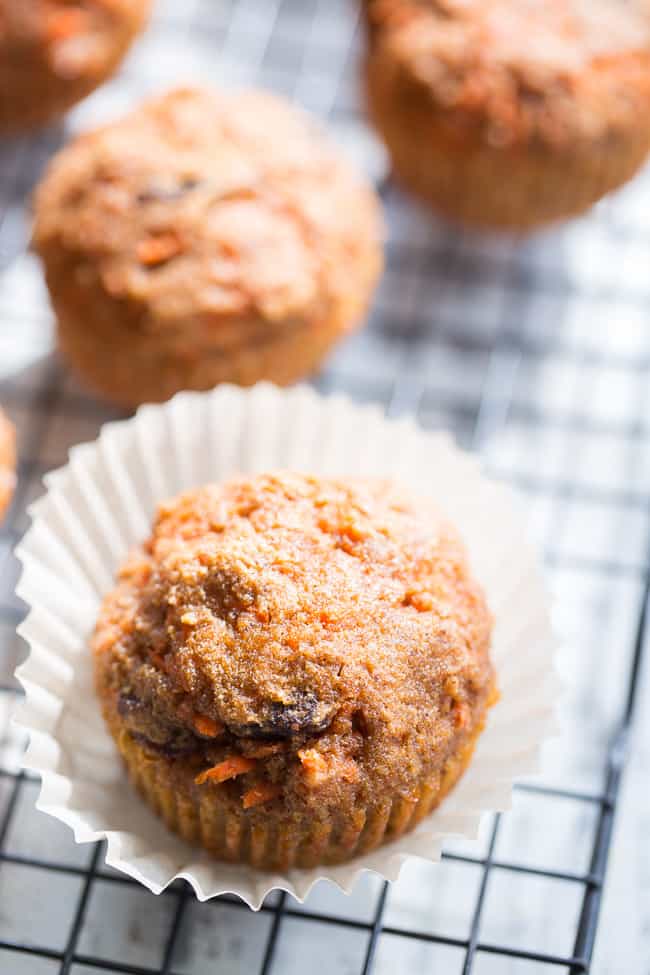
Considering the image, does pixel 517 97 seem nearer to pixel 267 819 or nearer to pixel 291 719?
pixel 291 719

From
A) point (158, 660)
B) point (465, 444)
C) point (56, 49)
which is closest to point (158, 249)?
point (56, 49)

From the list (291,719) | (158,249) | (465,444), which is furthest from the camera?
(465,444)

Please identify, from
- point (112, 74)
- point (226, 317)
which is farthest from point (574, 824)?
point (112, 74)

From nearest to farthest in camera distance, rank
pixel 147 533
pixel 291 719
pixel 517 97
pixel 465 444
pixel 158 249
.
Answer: pixel 291 719 → pixel 147 533 → pixel 158 249 → pixel 517 97 → pixel 465 444

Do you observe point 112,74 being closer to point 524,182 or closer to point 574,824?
point 524,182

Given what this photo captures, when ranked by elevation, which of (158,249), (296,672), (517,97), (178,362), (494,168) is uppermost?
(517,97)

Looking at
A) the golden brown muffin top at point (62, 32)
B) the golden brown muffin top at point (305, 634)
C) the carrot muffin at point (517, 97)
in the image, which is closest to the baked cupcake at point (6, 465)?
the golden brown muffin top at point (305, 634)

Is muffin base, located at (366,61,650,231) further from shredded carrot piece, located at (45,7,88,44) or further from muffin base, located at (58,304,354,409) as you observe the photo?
shredded carrot piece, located at (45,7,88,44)
